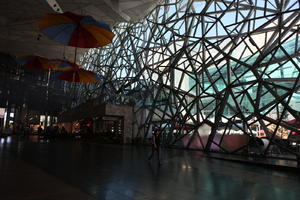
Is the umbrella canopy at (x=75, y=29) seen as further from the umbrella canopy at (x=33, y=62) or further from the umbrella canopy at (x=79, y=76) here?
the umbrella canopy at (x=33, y=62)

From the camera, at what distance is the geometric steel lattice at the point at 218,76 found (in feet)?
41.3

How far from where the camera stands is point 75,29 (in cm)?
898

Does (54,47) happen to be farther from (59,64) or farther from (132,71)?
(59,64)

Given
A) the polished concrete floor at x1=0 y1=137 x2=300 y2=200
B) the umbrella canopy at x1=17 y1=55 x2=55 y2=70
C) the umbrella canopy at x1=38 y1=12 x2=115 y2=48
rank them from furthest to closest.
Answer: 1. the umbrella canopy at x1=17 y1=55 x2=55 y2=70
2. the umbrella canopy at x1=38 y1=12 x2=115 y2=48
3. the polished concrete floor at x1=0 y1=137 x2=300 y2=200

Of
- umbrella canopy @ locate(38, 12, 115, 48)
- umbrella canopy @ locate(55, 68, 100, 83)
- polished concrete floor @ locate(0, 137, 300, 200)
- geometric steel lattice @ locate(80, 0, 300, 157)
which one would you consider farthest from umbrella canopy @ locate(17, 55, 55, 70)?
polished concrete floor @ locate(0, 137, 300, 200)

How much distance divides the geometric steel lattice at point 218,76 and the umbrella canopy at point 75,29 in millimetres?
9000

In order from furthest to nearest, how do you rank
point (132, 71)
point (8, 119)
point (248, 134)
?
point (8, 119)
point (132, 71)
point (248, 134)

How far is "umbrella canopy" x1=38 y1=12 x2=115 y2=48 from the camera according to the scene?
8.73 m

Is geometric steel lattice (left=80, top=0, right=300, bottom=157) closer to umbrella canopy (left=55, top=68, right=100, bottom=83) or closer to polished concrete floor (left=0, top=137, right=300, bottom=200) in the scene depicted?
polished concrete floor (left=0, top=137, right=300, bottom=200)

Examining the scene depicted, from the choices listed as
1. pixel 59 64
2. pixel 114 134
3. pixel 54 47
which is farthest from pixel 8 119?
pixel 59 64

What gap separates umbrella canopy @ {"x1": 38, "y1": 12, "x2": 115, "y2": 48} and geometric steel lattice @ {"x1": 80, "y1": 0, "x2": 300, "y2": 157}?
9000 mm

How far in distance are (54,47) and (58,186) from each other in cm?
3750

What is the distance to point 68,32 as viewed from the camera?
Result: 29.9 feet

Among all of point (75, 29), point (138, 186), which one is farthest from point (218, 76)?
point (138, 186)
